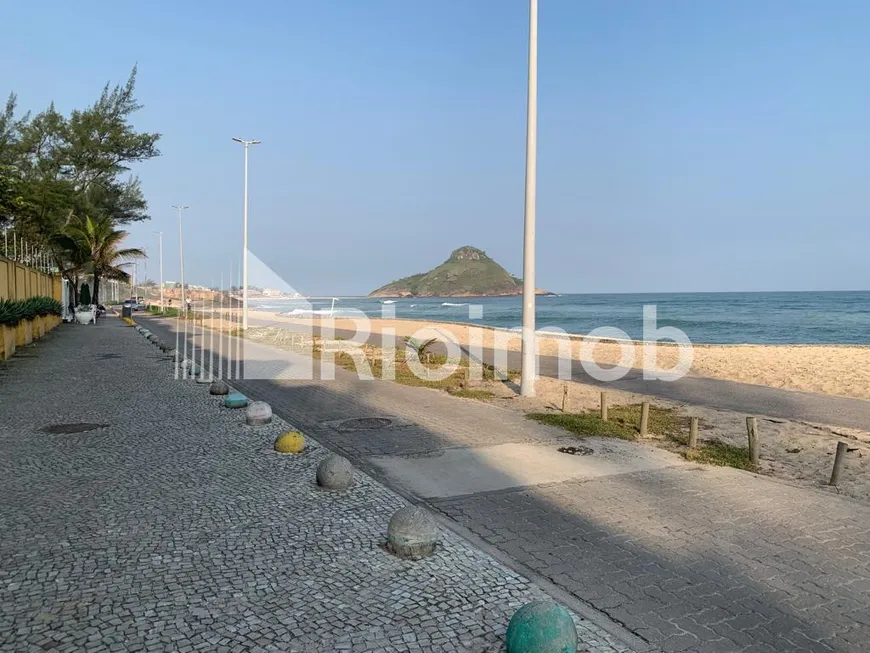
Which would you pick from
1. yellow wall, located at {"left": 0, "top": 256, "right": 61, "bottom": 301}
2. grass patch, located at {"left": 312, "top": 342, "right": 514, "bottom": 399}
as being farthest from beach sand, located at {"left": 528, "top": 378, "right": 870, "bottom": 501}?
yellow wall, located at {"left": 0, "top": 256, "right": 61, "bottom": 301}

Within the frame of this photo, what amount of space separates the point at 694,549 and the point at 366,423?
5.46 metres

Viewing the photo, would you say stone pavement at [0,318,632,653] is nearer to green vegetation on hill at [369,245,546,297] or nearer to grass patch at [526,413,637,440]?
grass patch at [526,413,637,440]

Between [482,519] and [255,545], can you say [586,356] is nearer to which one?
[482,519]

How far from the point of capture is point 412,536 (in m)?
4.40

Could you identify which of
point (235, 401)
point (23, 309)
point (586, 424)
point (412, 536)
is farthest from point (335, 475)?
point (23, 309)

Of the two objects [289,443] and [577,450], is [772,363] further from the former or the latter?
[289,443]

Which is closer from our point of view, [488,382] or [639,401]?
[639,401]

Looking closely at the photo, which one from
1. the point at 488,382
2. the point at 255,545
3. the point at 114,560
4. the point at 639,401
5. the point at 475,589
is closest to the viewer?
the point at 475,589

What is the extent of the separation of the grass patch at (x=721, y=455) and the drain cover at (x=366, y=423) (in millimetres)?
4118

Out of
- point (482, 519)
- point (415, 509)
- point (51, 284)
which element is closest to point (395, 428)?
point (482, 519)

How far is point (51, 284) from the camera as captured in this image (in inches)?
1150

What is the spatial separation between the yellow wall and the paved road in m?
15.3

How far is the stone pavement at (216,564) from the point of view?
334 centimetres

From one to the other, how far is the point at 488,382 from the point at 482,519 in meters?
8.33
